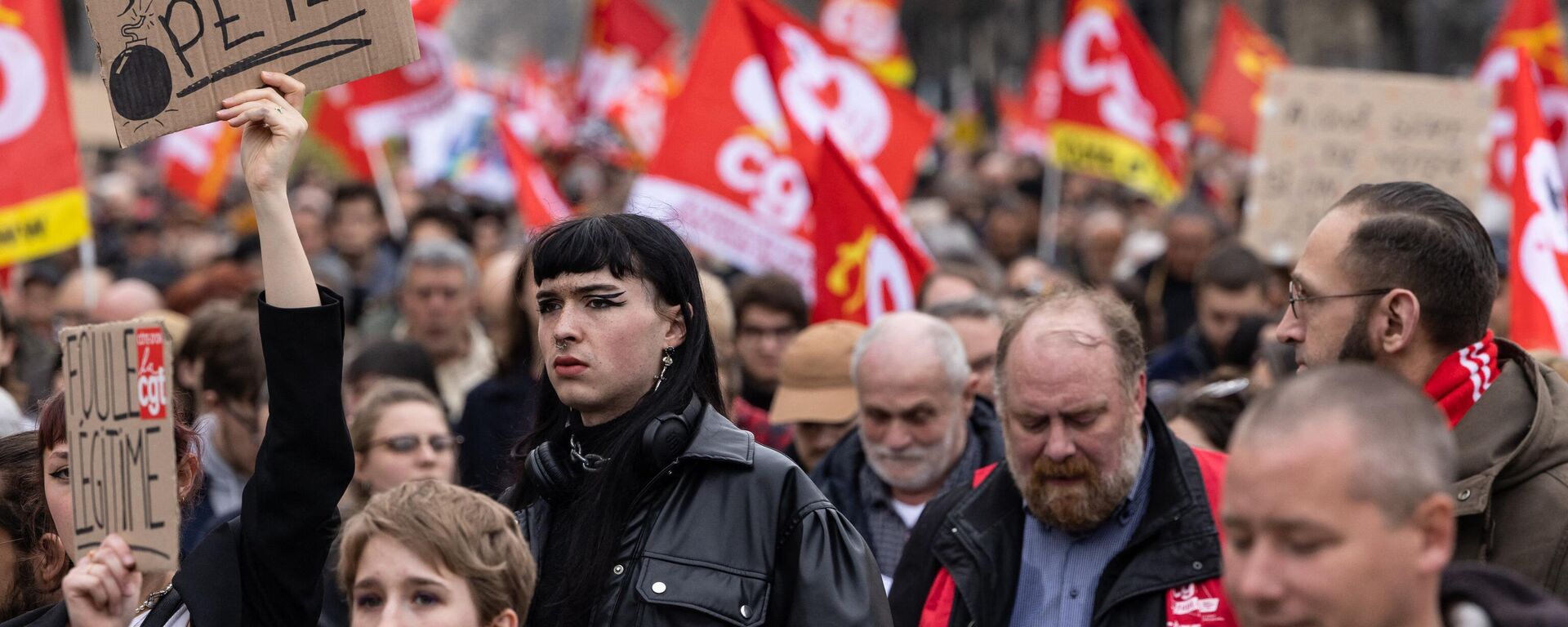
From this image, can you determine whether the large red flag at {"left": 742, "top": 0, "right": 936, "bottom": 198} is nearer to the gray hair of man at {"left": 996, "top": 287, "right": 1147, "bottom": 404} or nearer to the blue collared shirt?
the gray hair of man at {"left": 996, "top": 287, "right": 1147, "bottom": 404}

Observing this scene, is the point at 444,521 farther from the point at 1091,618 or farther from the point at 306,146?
the point at 306,146

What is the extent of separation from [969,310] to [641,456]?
10.2 feet

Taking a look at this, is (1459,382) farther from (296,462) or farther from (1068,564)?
(296,462)

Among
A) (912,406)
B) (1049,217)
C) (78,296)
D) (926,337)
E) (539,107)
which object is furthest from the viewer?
(539,107)

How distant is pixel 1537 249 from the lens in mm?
5773

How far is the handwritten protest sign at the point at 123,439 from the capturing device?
2953mm

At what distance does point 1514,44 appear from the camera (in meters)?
9.30

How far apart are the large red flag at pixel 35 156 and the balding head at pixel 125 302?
46.2 inches

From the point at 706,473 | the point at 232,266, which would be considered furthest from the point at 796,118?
the point at 706,473

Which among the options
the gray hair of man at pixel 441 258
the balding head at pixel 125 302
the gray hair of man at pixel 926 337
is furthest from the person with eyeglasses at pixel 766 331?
the balding head at pixel 125 302

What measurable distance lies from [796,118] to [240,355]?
11.2 ft

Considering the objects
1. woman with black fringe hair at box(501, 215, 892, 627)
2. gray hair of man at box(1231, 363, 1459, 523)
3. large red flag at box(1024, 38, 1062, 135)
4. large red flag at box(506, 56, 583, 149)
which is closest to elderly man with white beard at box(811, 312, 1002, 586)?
woman with black fringe hair at box(501, 215, 892, 627)

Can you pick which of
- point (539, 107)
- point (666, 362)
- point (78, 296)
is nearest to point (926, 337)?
point (666, 362)

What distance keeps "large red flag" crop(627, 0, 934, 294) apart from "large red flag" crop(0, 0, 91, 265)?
7.98 feet
